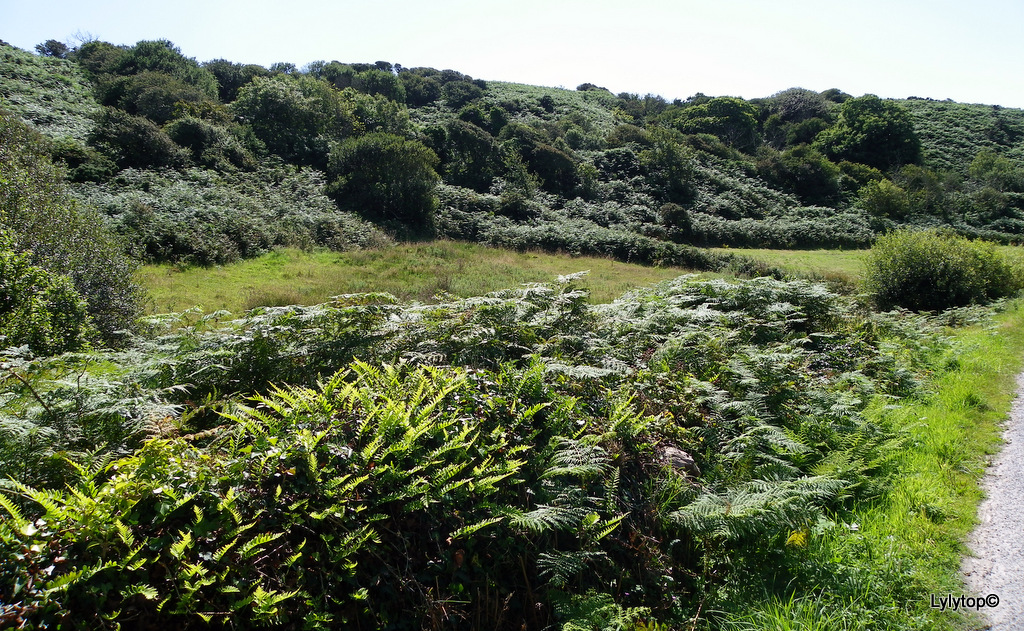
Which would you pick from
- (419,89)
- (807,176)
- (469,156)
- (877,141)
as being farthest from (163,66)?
(877,141)

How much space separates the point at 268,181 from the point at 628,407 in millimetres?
31977

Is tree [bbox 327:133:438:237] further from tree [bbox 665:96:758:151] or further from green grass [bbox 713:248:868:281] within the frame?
tree [bbox 665:96:758:151]

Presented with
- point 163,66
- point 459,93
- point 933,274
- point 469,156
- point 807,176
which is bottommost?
point 933,274

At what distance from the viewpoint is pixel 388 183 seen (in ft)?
103

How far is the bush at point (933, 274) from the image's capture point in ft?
52.6

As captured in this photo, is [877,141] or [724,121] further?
[724,121]

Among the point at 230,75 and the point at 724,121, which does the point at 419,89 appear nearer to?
the point at 230,75

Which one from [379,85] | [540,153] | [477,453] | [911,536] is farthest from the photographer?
[379,85]

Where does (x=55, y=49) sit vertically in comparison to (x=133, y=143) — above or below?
above

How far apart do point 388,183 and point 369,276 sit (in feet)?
47.8

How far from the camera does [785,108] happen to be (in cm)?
6706

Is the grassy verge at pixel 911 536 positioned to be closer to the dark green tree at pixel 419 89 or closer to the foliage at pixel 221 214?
the foliage at pixel 221 214

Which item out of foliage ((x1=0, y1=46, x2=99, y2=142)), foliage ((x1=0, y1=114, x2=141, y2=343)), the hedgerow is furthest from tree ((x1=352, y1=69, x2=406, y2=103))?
the hedgerow

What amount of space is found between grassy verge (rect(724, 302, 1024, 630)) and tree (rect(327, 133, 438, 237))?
88.8 feet
